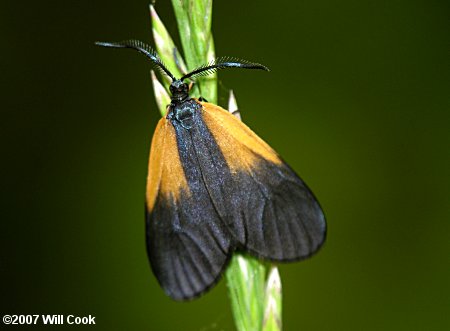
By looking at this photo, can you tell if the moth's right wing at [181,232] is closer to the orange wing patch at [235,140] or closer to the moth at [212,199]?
the moth at [212,199]

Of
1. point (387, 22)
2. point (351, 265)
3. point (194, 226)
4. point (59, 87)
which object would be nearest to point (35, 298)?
point (59, 87)

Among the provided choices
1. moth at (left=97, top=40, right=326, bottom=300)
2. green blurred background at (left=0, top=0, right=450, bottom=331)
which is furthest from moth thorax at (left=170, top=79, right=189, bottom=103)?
green blurred background at (left=0, top=0, right=450, bottom=331)

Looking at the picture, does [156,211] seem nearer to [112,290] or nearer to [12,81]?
[112,290]

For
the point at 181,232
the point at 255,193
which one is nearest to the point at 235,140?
the point at 255,193

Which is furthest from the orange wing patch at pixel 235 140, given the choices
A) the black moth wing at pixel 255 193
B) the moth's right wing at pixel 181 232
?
the moth's right wing at pixel 181 232

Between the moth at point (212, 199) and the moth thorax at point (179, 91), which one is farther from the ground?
the moth thorax at point (179, 91)

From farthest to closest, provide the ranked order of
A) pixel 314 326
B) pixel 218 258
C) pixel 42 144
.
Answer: pixel 42 144, pixel 314 326, pixel 218 258

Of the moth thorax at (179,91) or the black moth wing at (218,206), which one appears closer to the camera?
the black moth wing at (218,206)
